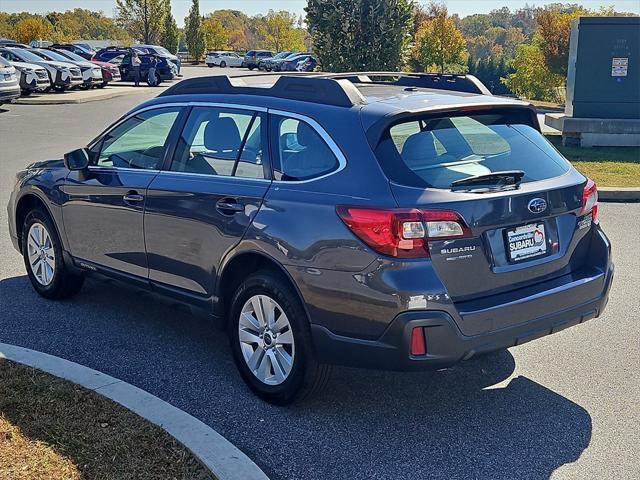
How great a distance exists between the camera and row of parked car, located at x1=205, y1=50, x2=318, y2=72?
58000mm

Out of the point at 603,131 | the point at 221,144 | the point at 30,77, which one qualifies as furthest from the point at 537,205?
the point at 30,77

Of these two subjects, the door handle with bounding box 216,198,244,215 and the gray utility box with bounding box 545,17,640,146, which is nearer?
the door handle with bounding box 216,198,244,215

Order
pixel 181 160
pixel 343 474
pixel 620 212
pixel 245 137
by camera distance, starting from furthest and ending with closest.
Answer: pixel 620 212 < pixel 181 160 < pixel 245 137 < pixel 343 474

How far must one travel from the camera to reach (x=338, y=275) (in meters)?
4.02

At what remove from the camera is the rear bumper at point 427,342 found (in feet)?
12.7

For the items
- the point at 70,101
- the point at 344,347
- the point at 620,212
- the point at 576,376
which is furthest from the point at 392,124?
the point at 70,101

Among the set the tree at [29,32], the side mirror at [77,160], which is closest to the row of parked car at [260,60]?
the tree at [29,32]

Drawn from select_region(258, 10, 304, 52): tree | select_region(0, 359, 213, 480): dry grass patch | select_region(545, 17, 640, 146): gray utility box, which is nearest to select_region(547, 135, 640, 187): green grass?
select_region(545, 17, 640, 146): gray utility box

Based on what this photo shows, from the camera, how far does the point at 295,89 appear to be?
4738 millimetres

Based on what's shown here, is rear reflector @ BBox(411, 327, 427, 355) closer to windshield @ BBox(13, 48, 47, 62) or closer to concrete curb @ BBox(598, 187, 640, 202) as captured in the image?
concrete curb @ BBox(598, 187, 640, 202)

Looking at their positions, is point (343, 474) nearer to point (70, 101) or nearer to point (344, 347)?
point (344, 347)

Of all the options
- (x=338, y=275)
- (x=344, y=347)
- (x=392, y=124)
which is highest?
(x=392, y=124)

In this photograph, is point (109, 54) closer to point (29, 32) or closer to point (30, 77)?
point (30, 77)

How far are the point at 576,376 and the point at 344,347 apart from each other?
1765 mm
